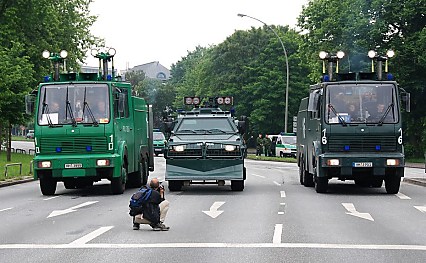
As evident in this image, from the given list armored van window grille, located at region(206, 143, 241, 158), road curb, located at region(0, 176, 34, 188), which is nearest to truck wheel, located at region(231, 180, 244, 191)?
armored van window grille, located at region(206, 143, 241, 158)

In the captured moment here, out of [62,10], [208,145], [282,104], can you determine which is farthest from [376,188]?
[282,104]

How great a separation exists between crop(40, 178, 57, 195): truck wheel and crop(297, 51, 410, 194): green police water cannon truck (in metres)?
7.13

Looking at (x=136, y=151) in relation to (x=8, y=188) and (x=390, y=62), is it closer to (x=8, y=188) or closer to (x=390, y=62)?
(x=8, y=188)

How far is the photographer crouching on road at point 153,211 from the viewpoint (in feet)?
46.0

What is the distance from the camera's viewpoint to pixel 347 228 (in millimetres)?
14375

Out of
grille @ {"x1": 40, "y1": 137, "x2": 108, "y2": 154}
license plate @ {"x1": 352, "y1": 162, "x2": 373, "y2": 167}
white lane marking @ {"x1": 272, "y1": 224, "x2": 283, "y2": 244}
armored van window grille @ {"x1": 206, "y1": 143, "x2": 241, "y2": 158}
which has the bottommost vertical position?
white lane marking @ {"x1": 272, "y1": 224, "x2": 283, "y2": 244}

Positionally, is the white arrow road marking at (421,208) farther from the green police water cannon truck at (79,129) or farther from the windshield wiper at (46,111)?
the windshield wiper at (46,111)

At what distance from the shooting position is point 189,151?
22.4 metres

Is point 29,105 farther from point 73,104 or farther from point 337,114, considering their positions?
point 337,114

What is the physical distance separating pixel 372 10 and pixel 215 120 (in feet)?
101

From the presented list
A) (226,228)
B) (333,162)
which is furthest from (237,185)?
(226,228)

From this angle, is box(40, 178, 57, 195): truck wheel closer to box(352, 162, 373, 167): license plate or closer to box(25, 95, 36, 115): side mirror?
box(25, 95, 36, 115): side mirror

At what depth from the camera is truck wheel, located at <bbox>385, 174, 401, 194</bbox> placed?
881 inches

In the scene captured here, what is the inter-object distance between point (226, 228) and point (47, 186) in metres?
10.00
